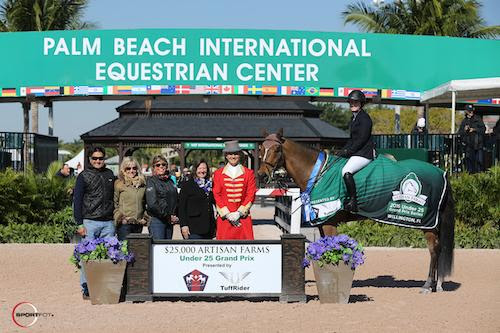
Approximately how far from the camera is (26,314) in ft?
32.1

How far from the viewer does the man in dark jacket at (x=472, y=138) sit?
20406 mm

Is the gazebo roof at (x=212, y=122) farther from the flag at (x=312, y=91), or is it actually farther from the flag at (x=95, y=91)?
the flag at (x=95, y=91)

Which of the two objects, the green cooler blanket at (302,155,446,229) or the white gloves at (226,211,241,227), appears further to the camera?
the green cooler blanket at (302,155,446,229)

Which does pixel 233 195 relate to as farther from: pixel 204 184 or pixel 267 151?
pixel 204 184

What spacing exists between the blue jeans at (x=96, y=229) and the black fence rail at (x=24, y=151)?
39.2 feet

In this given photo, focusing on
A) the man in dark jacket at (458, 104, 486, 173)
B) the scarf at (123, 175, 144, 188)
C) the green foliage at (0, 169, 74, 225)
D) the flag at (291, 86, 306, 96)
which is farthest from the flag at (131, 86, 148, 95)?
the scarf at (123, 175, 144, 188)

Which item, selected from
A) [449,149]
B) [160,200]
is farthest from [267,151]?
[449,149]

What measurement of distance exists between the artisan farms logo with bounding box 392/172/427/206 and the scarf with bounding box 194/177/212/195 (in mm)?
2678

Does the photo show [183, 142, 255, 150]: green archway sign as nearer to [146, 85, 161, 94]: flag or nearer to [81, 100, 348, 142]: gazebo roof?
[81, 100, 348, 142]: gazebo roof

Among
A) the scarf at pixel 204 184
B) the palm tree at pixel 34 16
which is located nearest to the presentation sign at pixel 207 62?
the scarf at pixel 204 184

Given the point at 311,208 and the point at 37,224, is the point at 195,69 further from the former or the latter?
the point at 311,208

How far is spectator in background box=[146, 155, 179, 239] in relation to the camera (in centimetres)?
1158

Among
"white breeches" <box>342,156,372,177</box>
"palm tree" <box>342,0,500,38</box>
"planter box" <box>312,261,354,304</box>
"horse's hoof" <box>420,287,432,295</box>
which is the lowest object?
"horse's hoof" <box>420,287,432,295</box>

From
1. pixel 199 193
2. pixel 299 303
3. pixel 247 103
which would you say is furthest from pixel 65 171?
pixel 247 103
